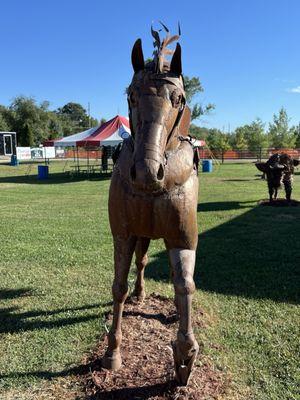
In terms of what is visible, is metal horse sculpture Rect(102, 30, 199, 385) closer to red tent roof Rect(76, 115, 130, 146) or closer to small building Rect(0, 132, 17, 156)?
red tent roof Rect(76, 115, 130, 146)

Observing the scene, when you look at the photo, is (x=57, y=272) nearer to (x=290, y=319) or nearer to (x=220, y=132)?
(x=290, y=319)

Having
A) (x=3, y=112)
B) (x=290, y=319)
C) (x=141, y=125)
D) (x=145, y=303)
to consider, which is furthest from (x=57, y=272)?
(x=3, y=112)

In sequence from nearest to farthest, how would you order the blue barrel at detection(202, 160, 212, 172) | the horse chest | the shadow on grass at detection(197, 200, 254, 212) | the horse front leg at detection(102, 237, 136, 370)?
the horse chest, the horse front leg at detection(102, 237, 136, 370), the shadow on grass at detection(197, 200, 254, 212), the blue barrel at detection(202, 160, 212, 172)

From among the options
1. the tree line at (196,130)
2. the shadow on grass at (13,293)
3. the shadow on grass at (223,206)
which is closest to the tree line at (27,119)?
the tree line at (196,130)

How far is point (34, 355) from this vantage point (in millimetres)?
3408

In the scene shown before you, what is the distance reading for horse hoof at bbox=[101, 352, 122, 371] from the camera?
10.1 feet

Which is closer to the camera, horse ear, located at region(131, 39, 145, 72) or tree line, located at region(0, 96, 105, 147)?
horse ear, located at region(131, 39, 145, 72)

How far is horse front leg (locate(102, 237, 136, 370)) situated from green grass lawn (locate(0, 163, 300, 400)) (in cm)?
35

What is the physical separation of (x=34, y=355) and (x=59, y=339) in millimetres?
316

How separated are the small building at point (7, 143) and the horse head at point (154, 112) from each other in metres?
46.5

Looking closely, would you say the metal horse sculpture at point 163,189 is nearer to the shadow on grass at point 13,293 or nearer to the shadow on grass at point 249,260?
the shadow on grass at point 13,293

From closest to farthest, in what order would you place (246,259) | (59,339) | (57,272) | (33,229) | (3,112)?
(59,339)
(57,272)
(246,259)
(33,229)
(3,112)

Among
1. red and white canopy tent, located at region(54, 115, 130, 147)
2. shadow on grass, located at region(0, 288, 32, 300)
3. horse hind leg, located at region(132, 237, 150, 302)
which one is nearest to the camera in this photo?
horse hind leg, located at region(132, 237, 150, 302)

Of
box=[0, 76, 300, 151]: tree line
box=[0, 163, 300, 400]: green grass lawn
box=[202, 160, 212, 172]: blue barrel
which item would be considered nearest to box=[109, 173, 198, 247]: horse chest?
box=[0, 163, 300, 400]: green grass lawn
